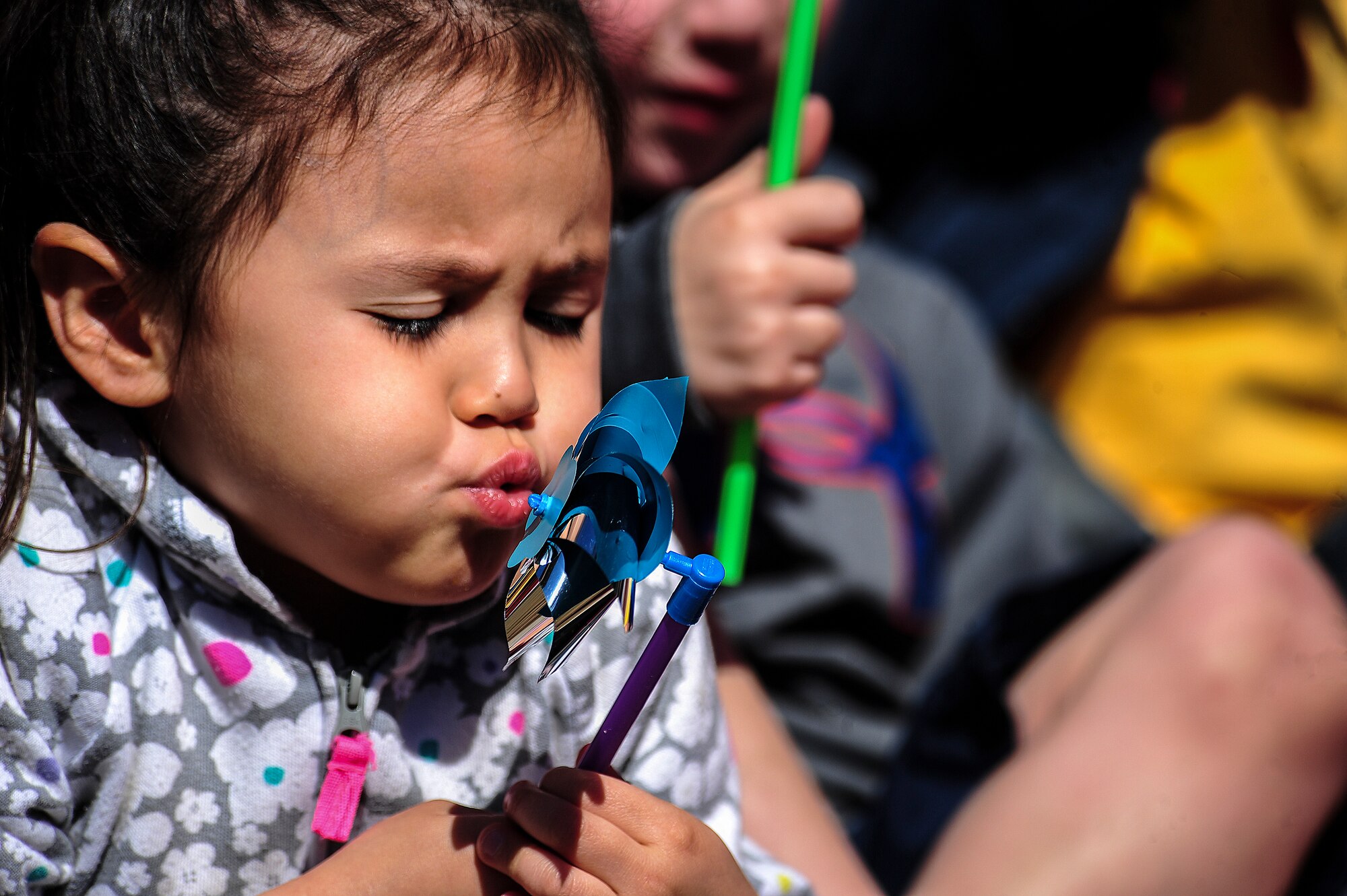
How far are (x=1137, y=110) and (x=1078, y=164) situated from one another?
0.09 meters

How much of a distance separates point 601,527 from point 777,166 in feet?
1.55

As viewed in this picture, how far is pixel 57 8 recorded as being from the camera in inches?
24.3

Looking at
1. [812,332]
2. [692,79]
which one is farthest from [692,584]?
[692,79]

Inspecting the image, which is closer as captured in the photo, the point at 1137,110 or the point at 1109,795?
the point at 1109,795

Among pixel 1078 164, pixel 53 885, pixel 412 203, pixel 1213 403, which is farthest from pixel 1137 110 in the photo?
pixel 53 885

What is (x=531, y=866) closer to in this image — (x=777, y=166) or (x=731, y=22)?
(x=777, y=166)

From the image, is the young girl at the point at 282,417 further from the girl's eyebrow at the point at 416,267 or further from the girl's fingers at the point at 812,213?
the girl's fingers at the point at 812,213

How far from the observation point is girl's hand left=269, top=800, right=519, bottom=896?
0.61m

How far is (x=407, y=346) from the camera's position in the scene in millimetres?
580

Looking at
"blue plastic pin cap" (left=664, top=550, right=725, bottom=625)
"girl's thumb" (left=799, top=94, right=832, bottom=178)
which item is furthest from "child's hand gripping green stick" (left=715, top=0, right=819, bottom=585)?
"blue plastic pin cap" (left=664, top=550, right=725, bottom=625)

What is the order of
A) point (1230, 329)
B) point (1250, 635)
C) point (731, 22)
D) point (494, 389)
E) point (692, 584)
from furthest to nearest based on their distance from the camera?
point (1230, 329)
point (731, 22)
point (1250, 635)
point (494, 389)
point (692, 584)

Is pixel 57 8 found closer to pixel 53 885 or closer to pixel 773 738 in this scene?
pixel 53 885

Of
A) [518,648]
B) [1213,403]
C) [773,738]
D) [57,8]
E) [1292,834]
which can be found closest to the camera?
[518,648]

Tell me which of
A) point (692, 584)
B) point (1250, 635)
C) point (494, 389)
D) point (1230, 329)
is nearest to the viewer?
point (692, 584)
